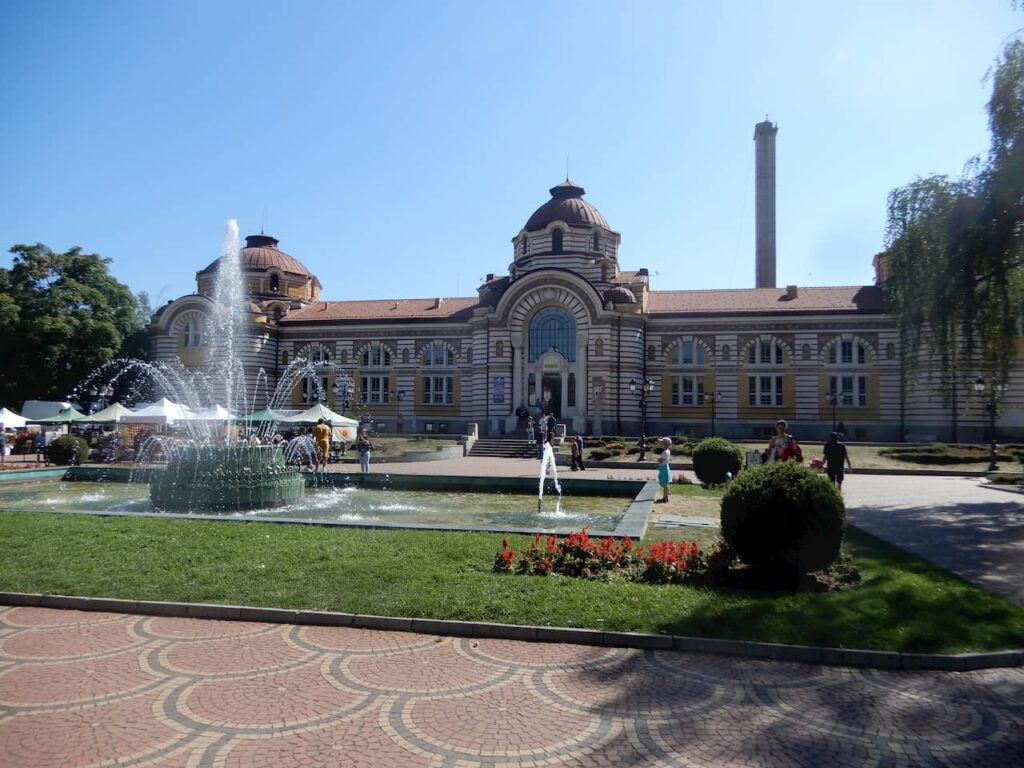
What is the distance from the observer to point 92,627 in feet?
23.7

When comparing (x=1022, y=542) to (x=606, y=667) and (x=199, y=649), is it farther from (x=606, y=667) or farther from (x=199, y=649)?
(x=199, y=649)

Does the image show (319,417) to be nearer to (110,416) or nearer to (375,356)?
(110,416)

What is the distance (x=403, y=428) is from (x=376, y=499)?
3098 cm

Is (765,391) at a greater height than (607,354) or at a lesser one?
lesser

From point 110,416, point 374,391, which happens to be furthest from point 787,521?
point 374,391

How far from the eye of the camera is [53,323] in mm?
41562

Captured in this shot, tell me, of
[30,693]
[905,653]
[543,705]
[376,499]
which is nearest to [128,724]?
[30,693]

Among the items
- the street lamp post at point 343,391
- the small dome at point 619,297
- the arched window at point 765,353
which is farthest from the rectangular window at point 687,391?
the street lamp post at point 343,391

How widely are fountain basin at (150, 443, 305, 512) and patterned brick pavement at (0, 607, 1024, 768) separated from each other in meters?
8.35

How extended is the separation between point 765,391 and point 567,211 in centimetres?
1793

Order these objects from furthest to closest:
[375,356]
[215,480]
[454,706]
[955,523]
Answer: [375,356], [215,480], [955,523], [454,706]

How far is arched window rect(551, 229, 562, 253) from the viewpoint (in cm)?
4606

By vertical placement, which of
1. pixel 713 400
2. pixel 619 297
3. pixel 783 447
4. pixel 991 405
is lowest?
pixel 783 447

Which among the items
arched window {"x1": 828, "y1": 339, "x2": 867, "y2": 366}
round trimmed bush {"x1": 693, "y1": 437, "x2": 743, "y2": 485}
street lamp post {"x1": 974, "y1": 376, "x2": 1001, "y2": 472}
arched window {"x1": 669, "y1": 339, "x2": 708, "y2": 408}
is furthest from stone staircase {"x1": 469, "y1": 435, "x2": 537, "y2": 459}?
arched window {"x1": 828, "y1": 339, "x2": 867, "y2": 366}
